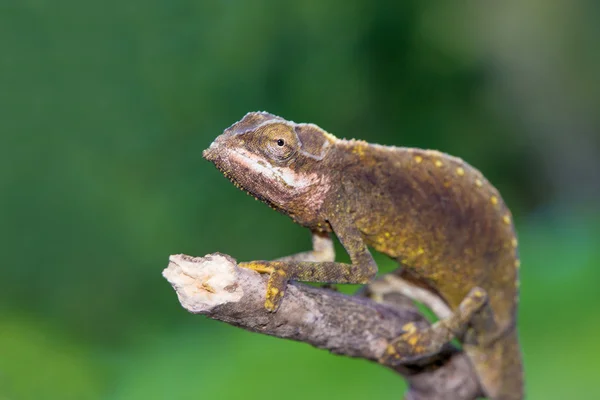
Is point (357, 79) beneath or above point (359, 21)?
beneath

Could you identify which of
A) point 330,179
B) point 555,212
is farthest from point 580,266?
point 330,179

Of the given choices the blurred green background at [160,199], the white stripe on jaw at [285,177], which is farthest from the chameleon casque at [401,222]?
the blurred green background at [160,199]

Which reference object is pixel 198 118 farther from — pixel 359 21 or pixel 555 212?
pixel 555 212

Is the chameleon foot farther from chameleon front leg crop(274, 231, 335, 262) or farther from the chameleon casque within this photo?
chameleon front leg crop(274, 231, 335, 262)

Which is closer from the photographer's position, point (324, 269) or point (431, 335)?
point (324, 269)

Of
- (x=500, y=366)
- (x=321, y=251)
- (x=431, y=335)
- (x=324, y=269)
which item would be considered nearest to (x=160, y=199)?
(x=321, y=251)

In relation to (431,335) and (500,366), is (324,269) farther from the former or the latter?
(500,366)
